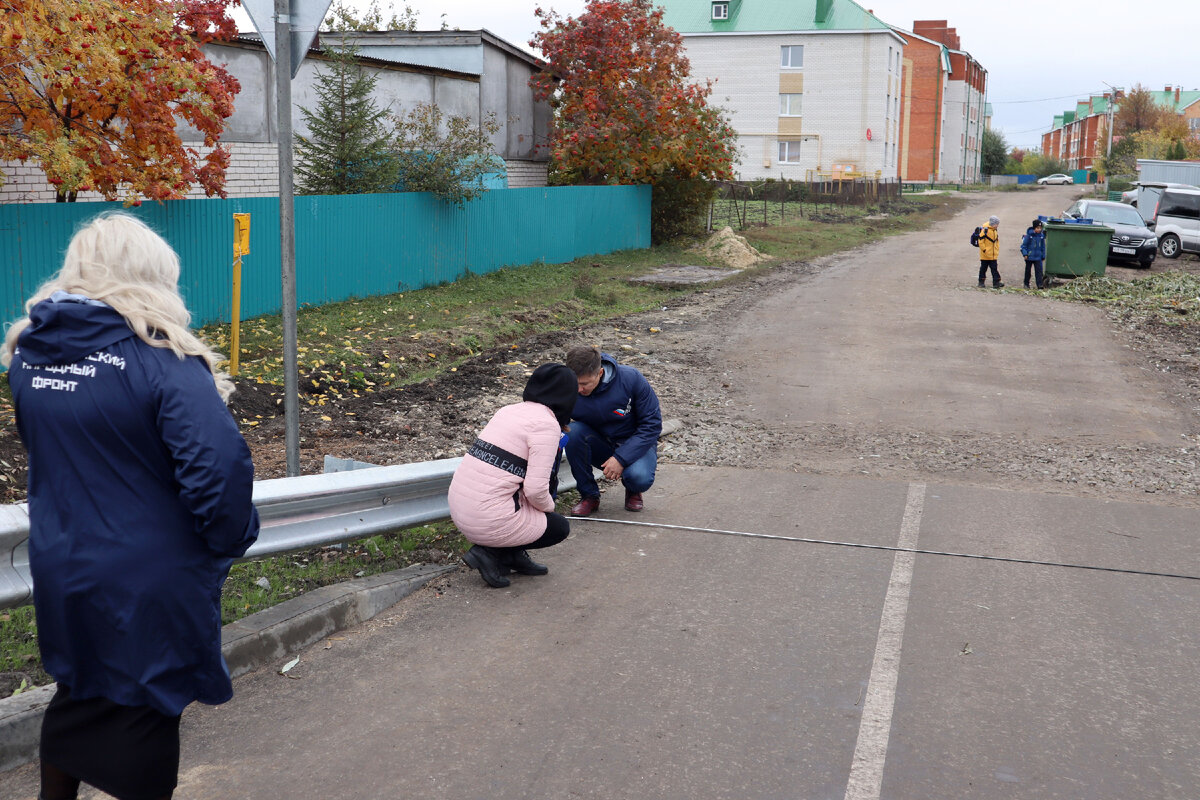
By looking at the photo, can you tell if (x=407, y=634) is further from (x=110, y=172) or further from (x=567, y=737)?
(x=110, y=172)

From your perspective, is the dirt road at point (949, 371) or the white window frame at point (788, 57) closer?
the dirt road at point (949, 371)

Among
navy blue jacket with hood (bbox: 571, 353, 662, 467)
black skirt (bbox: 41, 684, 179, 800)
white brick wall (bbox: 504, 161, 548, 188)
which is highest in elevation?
white brick wall (bbox: 504, 161, 548, 188)

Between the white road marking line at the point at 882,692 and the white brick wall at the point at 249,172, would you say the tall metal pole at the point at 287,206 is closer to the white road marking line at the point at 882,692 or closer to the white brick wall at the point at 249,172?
the white road marking line at the point at 882,692

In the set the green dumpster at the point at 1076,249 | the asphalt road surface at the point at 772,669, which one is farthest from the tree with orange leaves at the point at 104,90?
the green dumpster at the point at 1076,249

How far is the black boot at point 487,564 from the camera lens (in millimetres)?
5695

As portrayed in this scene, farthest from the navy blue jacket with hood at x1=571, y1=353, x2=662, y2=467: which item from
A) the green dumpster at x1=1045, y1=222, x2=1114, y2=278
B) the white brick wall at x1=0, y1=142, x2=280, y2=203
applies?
the green dumpster at x1=1045, y1=222, x2=1114, y2=278

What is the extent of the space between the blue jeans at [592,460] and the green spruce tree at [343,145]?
482 inches

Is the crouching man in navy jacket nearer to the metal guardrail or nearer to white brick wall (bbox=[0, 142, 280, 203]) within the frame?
the metal guardrail

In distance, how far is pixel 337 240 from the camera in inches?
651

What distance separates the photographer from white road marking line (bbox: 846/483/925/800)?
3756 millimetres

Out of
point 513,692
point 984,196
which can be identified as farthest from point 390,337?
point 984,196

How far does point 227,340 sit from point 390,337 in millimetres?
2039

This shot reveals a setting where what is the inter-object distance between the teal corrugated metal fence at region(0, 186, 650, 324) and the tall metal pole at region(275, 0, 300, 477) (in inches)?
253

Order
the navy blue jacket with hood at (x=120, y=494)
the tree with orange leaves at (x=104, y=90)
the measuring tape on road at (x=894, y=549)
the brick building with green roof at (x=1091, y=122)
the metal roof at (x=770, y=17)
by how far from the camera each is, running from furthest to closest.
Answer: the brick building with green roof at (x=1091, y=122) → the metal roof at (x=770, y=17) → the tree with orange leaves at (x=104, y=90) → the measuring tape on road at (x=894, y=549) → the navy blue jacket with hood at (x=120, y=494)
